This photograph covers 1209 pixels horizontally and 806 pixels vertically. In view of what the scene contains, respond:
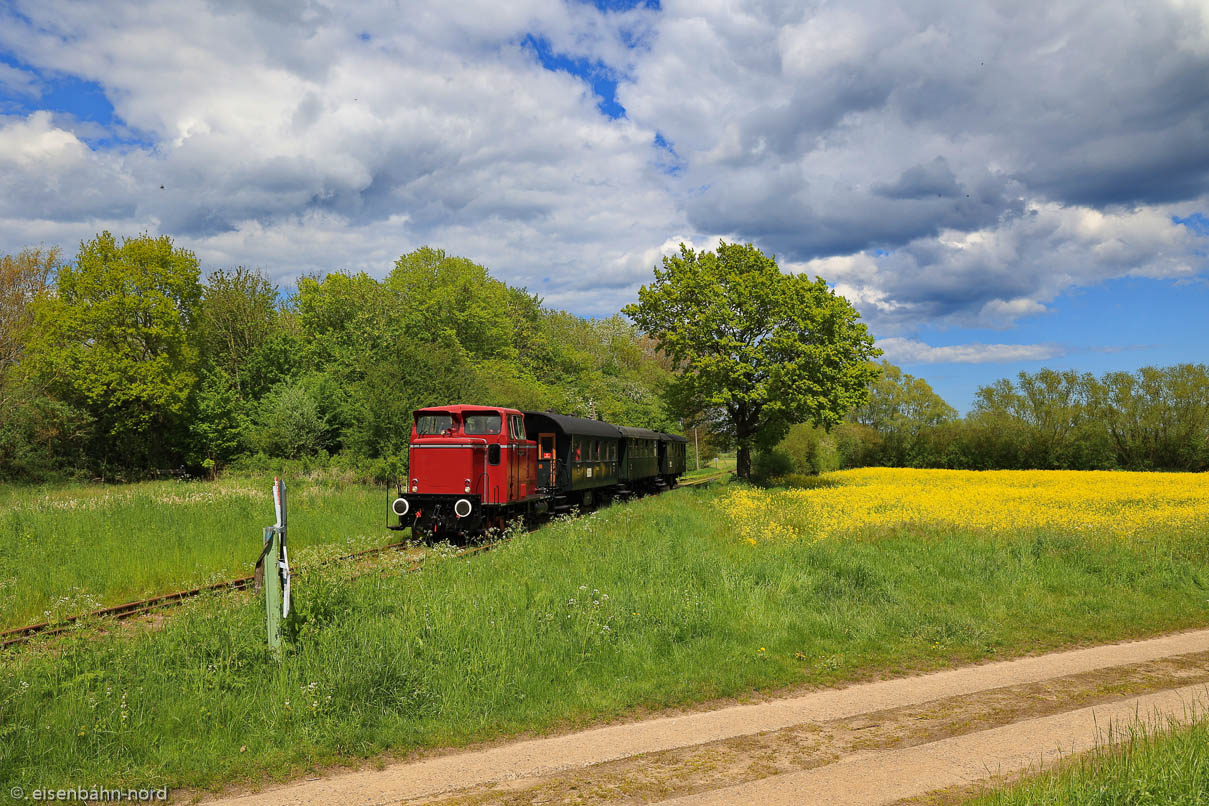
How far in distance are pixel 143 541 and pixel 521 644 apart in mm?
11120

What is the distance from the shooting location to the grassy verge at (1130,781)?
4.63 m

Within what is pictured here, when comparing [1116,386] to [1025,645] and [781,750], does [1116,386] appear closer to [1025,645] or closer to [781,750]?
[1025,645]

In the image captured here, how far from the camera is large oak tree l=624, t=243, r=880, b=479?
34.0m

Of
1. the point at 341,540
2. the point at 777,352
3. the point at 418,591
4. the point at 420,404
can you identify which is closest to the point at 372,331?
the point at 420,404

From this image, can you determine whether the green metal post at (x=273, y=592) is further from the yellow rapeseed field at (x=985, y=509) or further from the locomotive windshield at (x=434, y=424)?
the yellow rapeseed field at (x=985, y=509)

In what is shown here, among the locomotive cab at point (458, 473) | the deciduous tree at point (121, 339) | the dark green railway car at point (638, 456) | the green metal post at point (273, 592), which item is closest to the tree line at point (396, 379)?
the deciduous tree at point (121, 339)

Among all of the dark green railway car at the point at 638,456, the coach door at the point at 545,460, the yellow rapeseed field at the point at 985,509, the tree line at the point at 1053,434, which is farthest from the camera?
the tree line at the point at 1053,434

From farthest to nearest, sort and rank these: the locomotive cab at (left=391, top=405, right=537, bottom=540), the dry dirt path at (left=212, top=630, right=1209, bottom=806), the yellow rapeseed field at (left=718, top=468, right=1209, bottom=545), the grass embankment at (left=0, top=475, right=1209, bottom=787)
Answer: the yellow rapeseed field at (left=718, top=468, right=1209, bottom=545) < the locomotive cab at (left=391, top=405, right=537, bottom=540) < the grass embankment at (left=0, top=475, right=1209, bottom=787) < the dry dirt path at (left=212, top=630, right=1209, bottom=806)

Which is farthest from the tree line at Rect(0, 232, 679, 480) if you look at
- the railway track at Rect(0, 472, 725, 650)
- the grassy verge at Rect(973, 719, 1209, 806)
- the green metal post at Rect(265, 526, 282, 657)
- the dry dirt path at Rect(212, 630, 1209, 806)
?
the grassy verge at Rect(973, 719, 1209, 806)

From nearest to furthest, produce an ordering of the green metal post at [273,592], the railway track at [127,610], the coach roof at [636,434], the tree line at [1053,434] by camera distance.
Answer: the green metal post at [273,592] < the railway track at [127,610] < the coach roof at [636,434] < the tree line at [1053,434]

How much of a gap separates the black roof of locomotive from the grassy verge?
1805 centimetres

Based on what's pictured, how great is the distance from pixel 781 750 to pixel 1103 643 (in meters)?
6.71

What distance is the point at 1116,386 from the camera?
51.0m

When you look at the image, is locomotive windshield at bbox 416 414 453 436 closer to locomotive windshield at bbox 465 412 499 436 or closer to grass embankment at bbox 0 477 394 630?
locomotive windshield at bbox 465 412 499 436
